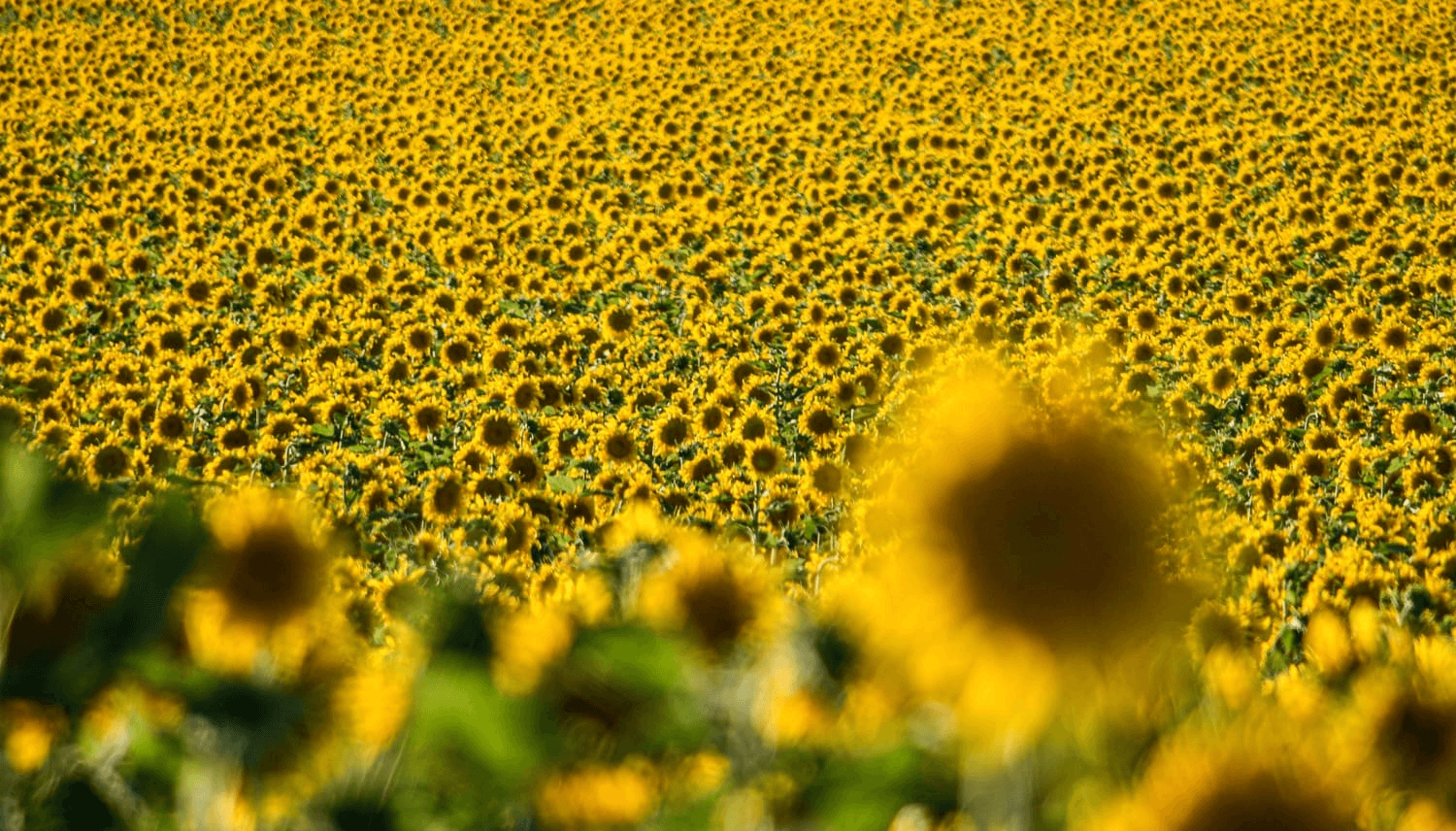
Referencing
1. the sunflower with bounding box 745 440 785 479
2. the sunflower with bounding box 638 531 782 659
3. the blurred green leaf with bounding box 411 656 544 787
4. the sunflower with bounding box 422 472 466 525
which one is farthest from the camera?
the sunflower with bounding box 745 440 785 479

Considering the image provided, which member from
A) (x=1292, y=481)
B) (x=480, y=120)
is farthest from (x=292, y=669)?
(x=480, y=120)

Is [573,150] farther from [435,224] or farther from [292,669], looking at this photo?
[292,669]

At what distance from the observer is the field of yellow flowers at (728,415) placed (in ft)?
2.08

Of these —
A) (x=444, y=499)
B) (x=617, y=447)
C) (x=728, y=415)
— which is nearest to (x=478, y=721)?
(x=444, y=499)

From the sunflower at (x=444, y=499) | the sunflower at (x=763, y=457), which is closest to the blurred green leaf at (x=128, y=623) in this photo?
the sunflower at (x=444, y=499)

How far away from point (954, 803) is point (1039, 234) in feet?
35.9

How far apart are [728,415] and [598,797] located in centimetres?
617

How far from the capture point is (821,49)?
17562 mm

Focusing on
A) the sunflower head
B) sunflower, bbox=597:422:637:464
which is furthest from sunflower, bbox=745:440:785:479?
the sunflower head

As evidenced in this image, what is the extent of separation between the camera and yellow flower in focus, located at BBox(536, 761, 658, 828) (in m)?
0.64

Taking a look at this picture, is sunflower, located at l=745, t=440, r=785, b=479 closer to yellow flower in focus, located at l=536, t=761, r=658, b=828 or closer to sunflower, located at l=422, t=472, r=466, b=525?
sunflower, located at l=422, t=472, r=466, b=525

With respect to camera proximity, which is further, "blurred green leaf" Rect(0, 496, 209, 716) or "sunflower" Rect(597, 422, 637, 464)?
"sunflower" Rect(597, 422, 637, 464)

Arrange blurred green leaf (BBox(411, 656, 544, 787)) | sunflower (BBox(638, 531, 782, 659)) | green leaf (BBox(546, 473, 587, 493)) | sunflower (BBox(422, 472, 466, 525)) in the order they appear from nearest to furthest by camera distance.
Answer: blurred green leaf (BBox(411, 656, 544, 787))
sunflower (BBox(638, 531, 782, 659))
sunflower (BBox(422, 472, 466, 525))
green leaf (BBox(546, 473, 587, 493))

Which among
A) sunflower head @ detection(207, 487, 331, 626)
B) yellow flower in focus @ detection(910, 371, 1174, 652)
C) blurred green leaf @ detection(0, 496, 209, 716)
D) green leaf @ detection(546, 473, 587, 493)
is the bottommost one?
green leaf @ detection(546, 473, 587, 493)
